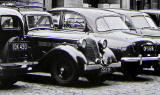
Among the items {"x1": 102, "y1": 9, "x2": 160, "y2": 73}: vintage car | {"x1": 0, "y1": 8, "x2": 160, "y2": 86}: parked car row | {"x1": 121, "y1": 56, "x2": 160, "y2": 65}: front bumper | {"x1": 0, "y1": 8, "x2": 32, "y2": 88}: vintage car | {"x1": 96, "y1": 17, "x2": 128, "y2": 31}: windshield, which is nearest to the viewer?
{"x1": 0, "y1": 8, "x2": 32, "y2": 88}: vintage car

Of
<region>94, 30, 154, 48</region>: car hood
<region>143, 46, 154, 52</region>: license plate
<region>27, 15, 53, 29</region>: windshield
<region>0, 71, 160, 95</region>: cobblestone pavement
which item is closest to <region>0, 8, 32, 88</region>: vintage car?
<region>0, 71, 160, 95</region>: cobblestone pavement

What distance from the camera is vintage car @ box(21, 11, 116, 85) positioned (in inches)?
407

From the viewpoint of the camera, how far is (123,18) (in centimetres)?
1427

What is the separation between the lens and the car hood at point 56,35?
35.6 ft

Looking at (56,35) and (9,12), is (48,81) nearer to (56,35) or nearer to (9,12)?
(56,35)

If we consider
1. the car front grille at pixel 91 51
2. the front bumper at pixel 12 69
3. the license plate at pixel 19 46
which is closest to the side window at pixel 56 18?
the car front grille at pixel 91 51

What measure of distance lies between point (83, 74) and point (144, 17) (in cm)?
555

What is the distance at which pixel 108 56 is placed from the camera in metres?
11.0

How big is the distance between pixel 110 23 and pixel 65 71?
295cm

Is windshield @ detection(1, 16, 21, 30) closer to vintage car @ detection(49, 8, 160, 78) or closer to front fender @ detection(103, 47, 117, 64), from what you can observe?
vintage car @ detection(49, 8, 160, 78)

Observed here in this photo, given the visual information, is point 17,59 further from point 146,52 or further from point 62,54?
point 146,52

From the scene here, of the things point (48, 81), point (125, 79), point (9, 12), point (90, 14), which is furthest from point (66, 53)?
point (125, 79)

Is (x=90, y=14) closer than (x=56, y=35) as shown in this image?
No

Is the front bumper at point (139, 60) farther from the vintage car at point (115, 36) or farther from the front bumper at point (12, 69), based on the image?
the front bumper at point (12, 69)
